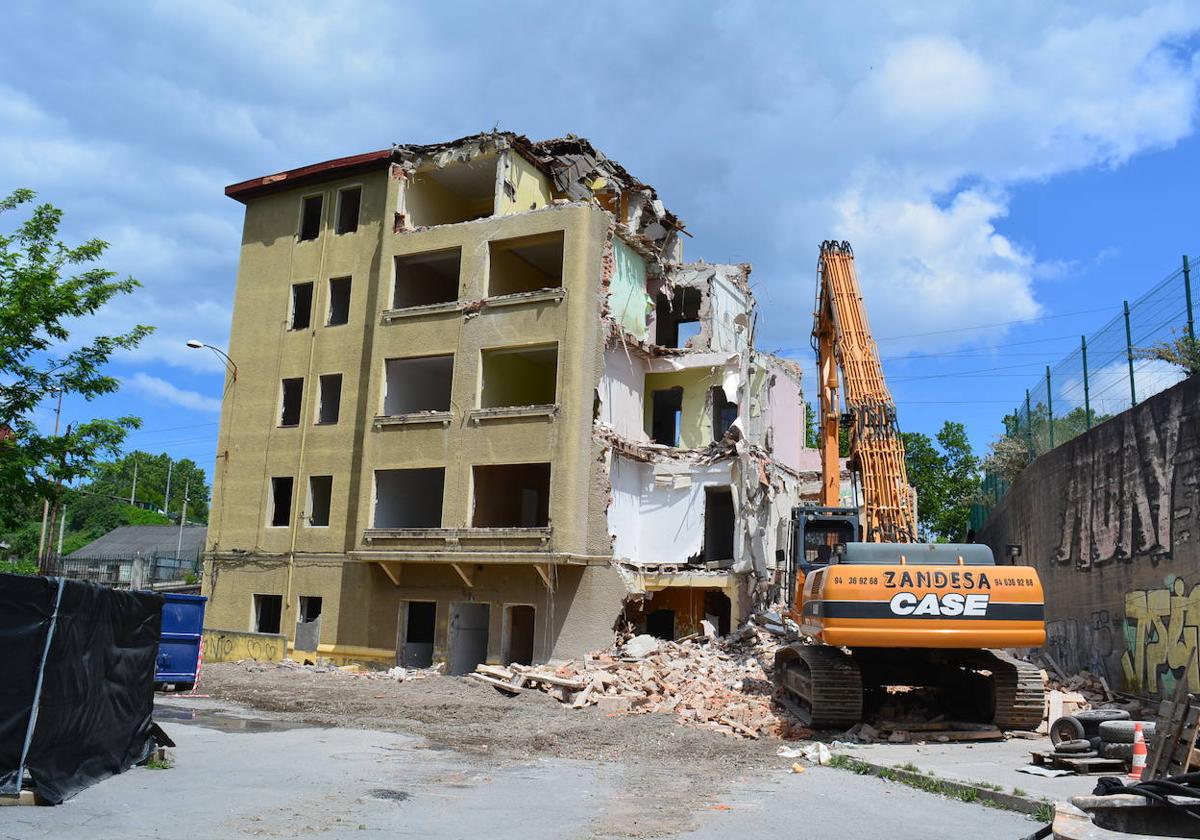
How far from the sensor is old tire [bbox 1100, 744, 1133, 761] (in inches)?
424

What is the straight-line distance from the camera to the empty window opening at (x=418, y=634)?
1063 inches

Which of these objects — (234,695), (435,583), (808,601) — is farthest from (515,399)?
(808,601)

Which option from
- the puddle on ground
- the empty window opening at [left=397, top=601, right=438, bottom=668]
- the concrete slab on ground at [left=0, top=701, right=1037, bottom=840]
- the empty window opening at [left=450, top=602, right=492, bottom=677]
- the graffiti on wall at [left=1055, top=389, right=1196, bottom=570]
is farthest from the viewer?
the empty window opening at [left=397, top=601, right=438, bottom=668]

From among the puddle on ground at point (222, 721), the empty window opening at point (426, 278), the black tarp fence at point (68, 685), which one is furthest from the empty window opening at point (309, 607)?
the black tarp fence at point (68, 685)

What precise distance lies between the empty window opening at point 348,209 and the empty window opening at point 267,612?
11572mm

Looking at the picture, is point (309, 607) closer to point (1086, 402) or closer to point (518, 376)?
point (518, 376)

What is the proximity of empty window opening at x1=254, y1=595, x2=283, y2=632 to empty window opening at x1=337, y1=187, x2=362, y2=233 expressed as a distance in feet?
38.0

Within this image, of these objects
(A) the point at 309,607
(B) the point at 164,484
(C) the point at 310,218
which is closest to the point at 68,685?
(A) the point at 309,607

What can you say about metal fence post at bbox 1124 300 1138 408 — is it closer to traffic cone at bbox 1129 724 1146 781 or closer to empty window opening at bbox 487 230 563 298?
traffic cone at bbox 1129 724 1146 781

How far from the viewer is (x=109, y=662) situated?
9789 millimetres

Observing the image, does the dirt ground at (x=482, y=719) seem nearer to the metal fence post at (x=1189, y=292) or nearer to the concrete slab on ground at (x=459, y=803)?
the concrete slab on ground at (x=459, y=803)

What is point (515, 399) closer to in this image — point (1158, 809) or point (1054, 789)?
point (1054, 789)

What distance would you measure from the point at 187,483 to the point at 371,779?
101 metres

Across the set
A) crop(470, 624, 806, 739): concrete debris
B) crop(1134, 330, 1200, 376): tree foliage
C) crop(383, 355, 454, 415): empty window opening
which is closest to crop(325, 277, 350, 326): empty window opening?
crop(383, 355, 454, 415): empty window opening
